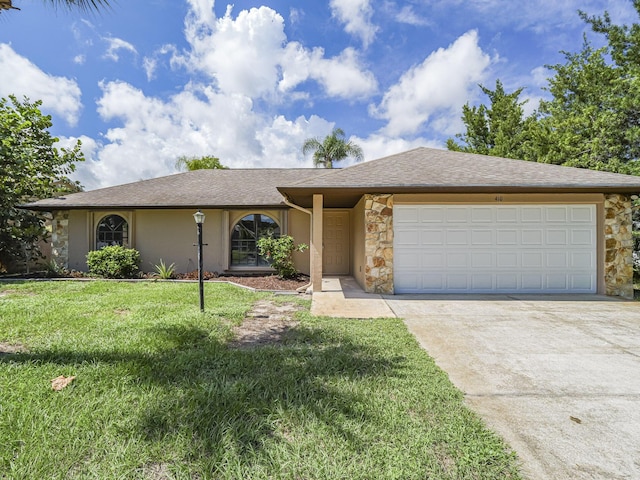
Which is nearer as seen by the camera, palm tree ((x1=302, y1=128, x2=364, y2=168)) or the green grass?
the green grass

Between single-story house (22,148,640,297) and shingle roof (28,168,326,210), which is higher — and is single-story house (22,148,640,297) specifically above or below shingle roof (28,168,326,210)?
below

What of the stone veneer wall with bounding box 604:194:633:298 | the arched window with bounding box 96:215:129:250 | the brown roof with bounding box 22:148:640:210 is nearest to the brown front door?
the brown roof with bounding box 22:148:640:210

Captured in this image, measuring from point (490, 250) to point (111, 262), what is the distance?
11.1 m

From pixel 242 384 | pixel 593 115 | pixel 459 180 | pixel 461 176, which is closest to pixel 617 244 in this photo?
pixel 461 176

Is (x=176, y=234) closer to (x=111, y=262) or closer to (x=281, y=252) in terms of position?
(x=111, y=262)

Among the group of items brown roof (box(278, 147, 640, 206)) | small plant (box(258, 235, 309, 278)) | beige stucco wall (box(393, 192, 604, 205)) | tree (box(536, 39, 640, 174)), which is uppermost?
tree (box(536, 39, 640, 174))

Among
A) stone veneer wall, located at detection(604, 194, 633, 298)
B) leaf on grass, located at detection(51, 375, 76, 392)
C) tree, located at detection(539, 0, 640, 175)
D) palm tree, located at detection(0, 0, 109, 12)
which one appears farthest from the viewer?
tree, located at detection(539, 0, 640, 175)

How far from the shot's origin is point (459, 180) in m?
6.63

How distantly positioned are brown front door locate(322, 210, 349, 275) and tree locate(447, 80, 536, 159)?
1239 cm

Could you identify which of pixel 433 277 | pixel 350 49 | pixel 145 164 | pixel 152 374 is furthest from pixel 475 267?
pixel 145 164

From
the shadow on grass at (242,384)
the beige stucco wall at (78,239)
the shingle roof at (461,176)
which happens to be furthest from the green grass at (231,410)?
the beige stucco wall at (78,239)

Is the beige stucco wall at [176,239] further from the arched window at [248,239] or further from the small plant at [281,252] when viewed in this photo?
the small plant at [281,252]

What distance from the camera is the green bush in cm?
925

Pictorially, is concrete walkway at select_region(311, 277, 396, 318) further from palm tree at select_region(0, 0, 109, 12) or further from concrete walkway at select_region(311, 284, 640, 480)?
palm tree at select_region(0, 0, 109, 12)
